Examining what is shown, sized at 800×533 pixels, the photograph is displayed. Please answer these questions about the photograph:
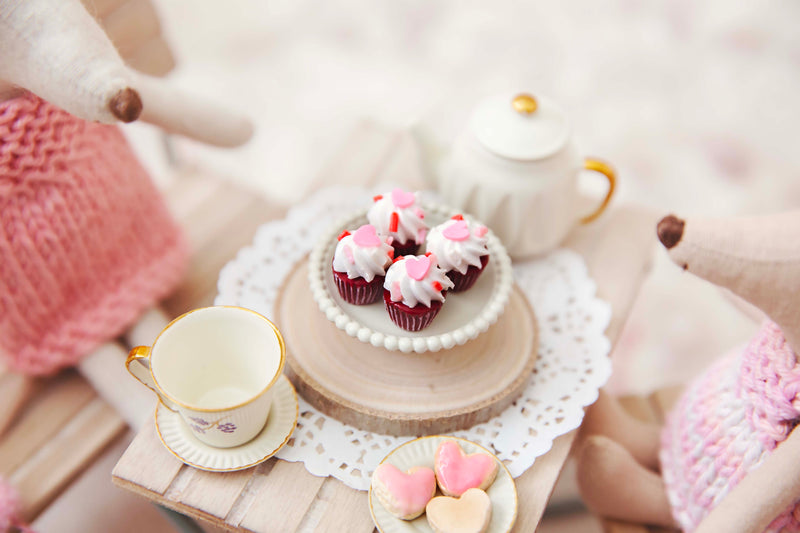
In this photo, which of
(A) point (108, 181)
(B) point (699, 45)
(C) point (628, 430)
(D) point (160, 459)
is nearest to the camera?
(D) point (160, 459)

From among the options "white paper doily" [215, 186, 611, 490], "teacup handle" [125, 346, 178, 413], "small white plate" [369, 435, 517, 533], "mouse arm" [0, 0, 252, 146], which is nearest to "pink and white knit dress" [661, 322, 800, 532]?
"white paper doily" [215, 186, 611, 490]

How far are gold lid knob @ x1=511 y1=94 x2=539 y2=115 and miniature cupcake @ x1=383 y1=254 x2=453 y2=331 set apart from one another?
250mm

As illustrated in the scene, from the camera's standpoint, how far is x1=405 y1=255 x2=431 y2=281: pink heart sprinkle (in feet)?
2.09

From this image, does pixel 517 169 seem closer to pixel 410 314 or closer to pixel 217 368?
pixel 410 314

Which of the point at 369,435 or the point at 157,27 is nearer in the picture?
the point at 369,435

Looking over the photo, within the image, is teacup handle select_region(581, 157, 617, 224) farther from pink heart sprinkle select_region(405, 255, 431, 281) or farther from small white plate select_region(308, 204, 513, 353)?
pink heart sprinkle select_region(405, 255, 431, 281)

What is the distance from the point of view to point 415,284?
0.64 meters

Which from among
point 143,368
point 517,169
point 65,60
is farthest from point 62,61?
point 517,169

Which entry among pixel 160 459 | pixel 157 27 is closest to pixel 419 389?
pixel 160 459

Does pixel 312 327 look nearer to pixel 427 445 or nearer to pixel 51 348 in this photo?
pixel 427 445

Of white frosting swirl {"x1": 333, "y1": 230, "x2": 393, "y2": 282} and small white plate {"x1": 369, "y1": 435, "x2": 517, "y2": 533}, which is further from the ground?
white frosting swirl {"x1": 333, "y1": 230, "x2": 393, "y2": 282}

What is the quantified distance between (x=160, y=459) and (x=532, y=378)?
0.42 metres

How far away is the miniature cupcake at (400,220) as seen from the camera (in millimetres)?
704

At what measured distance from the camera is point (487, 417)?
28.1 inches
